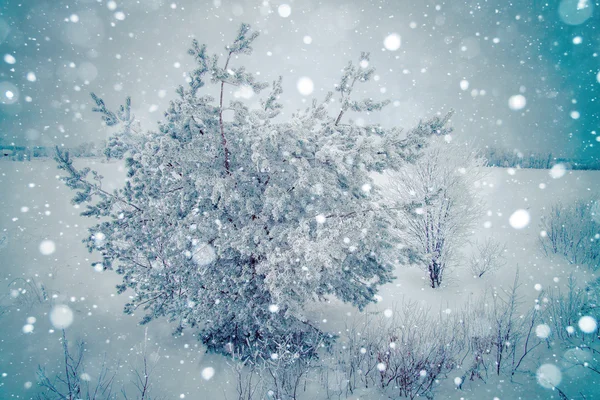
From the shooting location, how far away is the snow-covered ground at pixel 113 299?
477 centimetres

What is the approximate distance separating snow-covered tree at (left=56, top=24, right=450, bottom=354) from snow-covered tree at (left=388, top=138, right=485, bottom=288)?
543 centimetres

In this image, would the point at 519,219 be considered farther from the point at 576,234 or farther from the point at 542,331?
the point at 542,331

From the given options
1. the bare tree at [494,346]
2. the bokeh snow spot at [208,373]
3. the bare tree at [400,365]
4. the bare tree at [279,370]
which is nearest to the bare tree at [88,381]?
the bokeh snow spot at [208,373]

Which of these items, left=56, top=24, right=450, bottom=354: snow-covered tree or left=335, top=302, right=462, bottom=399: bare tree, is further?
left=335, top=302, right=462, bottom=399: bare tree

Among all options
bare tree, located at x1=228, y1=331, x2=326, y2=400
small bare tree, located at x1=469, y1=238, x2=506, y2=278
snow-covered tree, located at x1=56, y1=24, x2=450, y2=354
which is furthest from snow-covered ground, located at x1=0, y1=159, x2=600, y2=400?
snow-covered tree, located at x1=56, y1=24, x2=450, y2=354

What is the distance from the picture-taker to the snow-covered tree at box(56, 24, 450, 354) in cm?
391

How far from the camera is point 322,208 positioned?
4.54 meters

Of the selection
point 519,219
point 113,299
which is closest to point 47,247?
point 113,299

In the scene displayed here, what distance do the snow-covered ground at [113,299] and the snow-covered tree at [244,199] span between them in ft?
4.77

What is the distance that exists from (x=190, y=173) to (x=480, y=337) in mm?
6659

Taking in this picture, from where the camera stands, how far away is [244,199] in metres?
4.36

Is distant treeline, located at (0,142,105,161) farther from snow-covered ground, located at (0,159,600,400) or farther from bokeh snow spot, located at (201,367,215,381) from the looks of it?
bokeh snow spot, located at (201,367,215,381)

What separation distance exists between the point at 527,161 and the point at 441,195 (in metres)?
51.8

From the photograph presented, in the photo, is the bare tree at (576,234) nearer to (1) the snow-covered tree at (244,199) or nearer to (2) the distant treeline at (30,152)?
(1) the snow-covered tree at (244,199)
